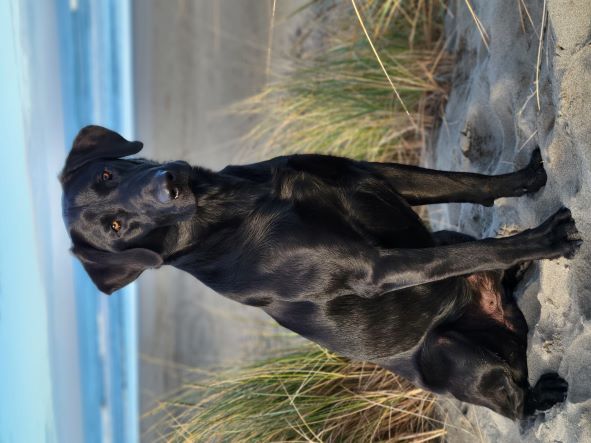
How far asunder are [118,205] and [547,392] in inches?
74.3

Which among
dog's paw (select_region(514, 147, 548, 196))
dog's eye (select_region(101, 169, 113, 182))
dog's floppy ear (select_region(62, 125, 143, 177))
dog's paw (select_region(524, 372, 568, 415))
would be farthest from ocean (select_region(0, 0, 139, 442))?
dog's paw (select_region(514, 147, 548, 196))

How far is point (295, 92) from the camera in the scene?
5.05 m

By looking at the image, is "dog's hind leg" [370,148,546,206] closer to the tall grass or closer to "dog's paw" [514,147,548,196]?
"dog's paw" [514,147,548,196]

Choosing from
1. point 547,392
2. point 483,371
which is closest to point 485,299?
point 483,371

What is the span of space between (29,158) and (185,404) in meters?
2.10

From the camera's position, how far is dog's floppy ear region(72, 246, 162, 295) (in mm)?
2631

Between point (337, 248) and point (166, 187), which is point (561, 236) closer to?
point (337, 248)

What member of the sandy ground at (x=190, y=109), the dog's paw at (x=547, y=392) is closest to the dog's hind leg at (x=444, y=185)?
the dog's paw at (x=547, y=392)

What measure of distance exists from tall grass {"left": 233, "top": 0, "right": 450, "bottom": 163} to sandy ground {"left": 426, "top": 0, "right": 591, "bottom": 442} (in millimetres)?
638

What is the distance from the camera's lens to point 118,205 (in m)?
2.70

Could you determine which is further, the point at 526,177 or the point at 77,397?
the point at 77,397

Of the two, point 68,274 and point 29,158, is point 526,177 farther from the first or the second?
point 68,274

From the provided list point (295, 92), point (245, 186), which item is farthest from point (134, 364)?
point (245, 186)

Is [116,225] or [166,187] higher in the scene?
[166,187]
